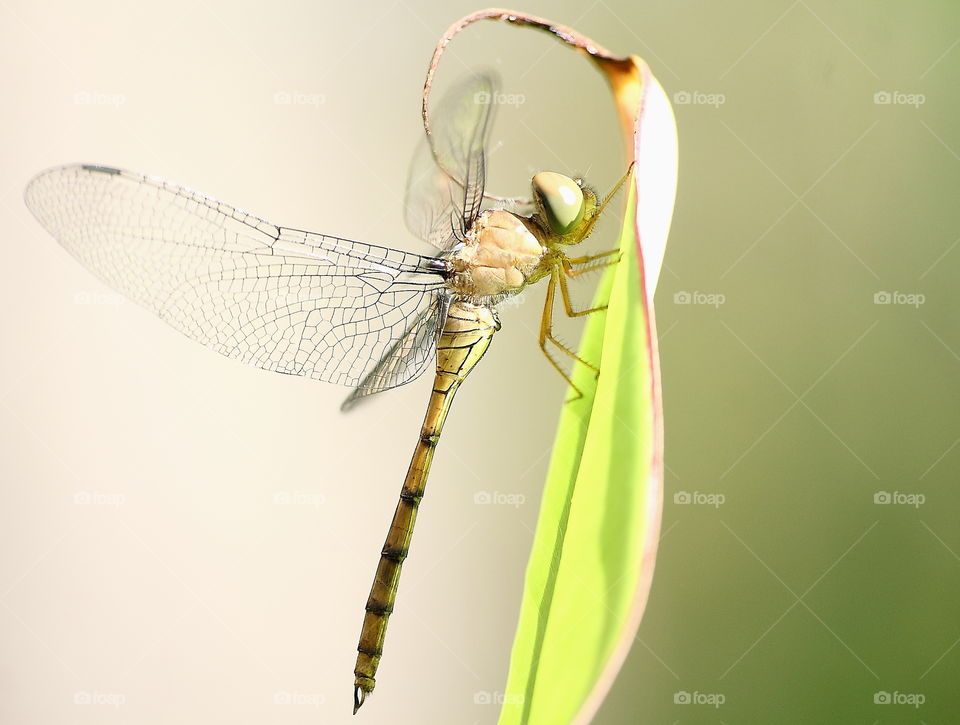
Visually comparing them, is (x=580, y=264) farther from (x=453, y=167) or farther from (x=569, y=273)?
(x=453, y=167)

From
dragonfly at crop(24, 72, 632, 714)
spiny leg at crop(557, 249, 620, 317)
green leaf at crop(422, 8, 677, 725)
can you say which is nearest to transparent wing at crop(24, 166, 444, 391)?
dragonfly at crop(24, 72, 632, 714)

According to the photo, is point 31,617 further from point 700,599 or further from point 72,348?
point 700,599

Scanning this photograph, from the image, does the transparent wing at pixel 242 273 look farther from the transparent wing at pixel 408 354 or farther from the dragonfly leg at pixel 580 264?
the dragonfly leg at pixel 580 264

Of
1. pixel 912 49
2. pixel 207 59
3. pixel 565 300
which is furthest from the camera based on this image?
pixel 207 59

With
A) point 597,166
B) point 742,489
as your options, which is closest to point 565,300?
point 597,166

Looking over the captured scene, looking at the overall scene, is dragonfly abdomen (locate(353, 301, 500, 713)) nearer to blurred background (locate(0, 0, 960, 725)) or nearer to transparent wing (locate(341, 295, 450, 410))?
transparent wing (locate(341, 295, 450, 410))

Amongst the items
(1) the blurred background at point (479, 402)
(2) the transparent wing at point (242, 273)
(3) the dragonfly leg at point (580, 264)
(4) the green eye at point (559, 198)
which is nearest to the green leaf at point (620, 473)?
(4) the green eye at point (559, 198)

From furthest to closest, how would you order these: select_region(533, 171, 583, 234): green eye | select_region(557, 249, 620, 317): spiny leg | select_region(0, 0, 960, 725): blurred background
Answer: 1. select_region(0, 0, 960, 725): blurred background
2. select_region(557, 249, 620, 317): spiny leg
3. select_region(533, 171, 583, 234): green eye
